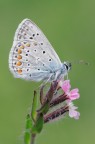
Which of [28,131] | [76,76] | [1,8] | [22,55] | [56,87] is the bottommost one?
[28,131]

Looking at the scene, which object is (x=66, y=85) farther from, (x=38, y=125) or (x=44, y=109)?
(x=38, y=125)

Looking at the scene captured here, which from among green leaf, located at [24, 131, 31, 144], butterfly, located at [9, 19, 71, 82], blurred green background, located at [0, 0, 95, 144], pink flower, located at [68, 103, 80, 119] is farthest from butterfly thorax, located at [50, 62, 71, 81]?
blurred green background, located at [0, 0, 95, 144]

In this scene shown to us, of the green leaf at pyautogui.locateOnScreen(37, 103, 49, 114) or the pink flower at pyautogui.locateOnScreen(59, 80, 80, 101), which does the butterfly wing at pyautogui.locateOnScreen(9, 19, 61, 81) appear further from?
the green leaf at pyautogui.locateOnScreen(37, 103, 49, 114)

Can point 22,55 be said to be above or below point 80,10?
below

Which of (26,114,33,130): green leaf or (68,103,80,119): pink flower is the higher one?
(68,103,80,119): pink flower

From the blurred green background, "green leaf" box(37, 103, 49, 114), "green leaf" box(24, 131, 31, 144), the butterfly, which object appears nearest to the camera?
"green leaf" box(37, 103, 49, 114)

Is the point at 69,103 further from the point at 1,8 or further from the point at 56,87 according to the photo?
the point at 1,8

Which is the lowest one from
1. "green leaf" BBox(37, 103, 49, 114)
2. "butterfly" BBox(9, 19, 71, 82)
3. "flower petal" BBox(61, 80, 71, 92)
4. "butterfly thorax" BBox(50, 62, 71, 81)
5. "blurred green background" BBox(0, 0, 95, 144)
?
"green leaf" BBox(37, 103, 49, 114)

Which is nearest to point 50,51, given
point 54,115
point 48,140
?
point 54,115
